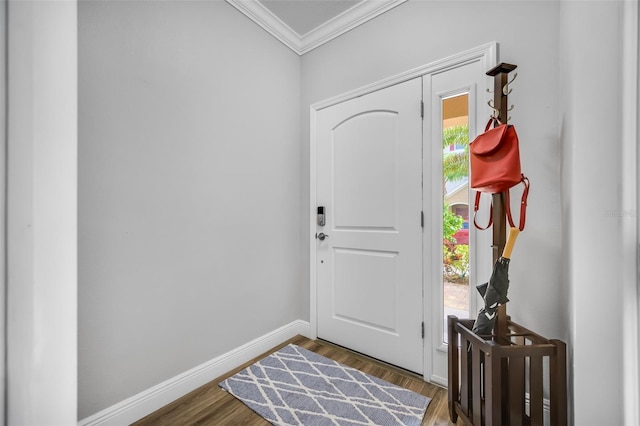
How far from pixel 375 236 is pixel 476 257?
666 millimetres

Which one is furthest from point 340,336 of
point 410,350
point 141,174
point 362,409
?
point 141,174

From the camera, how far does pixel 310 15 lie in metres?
2.13

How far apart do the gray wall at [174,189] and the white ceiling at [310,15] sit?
91 mm

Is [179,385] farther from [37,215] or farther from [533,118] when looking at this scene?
[533,118]

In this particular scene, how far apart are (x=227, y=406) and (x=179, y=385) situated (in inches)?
12.7

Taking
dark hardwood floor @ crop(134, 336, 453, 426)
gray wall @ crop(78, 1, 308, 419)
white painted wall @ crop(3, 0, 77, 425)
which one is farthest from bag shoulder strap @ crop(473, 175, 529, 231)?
white painted wall @ crop(3, 0, 77, 425)

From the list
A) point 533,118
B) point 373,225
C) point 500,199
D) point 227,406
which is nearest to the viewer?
point 500,199

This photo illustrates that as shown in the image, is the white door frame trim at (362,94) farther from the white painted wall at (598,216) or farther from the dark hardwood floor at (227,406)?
the white painted wall at (598,216)

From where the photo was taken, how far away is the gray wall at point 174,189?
131 centimetres

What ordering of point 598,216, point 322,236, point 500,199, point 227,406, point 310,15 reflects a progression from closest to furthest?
point 598,216, point 500,199, point 227,406, point 310,15, point 322,236

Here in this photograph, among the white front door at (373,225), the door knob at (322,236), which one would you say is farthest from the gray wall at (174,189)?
the white front door at (373,225)

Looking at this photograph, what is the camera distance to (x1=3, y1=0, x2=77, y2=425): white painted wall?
29.2 inches

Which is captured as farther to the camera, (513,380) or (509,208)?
(509,208)

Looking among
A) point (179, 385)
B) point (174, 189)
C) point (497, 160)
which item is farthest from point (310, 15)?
point (179, 385)
